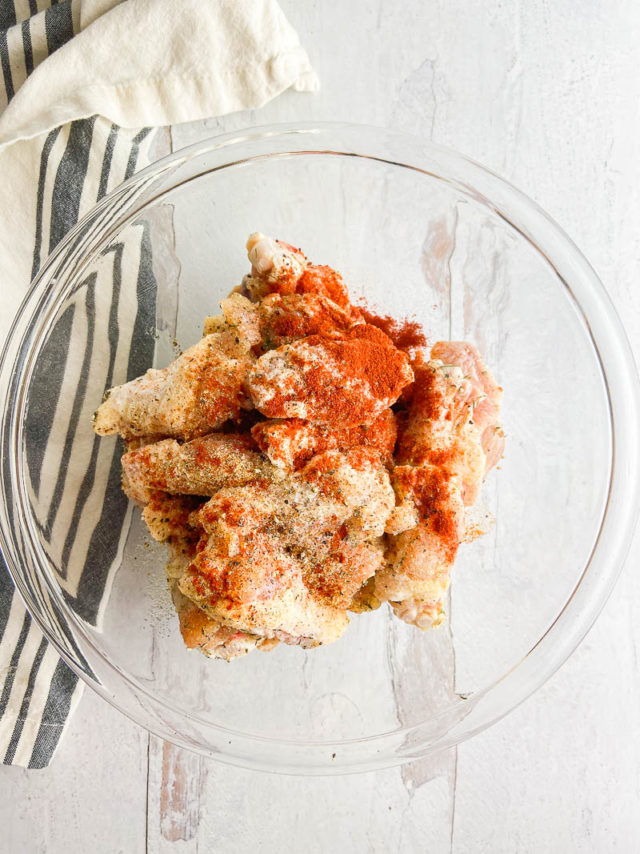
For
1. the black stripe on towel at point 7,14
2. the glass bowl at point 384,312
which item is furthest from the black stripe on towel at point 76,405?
the black stripe on towel at point 7,14

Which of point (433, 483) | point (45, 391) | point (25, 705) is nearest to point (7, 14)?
point (45, 391)

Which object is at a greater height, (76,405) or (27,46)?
(27,46)

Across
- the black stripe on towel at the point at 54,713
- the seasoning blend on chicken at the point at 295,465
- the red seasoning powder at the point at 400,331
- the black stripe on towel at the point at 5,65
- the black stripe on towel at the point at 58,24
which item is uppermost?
the black stripe on towel at the point at 58,24

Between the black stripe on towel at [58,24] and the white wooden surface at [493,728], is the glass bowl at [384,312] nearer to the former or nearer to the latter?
the white wooden surface at [493,728]

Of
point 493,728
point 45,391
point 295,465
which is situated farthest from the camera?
point 493,728

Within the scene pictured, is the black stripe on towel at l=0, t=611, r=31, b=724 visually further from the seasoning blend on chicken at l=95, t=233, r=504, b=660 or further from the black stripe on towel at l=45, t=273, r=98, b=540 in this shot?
the seasoning blend on chicken at l=95, t=233, r=504, b=660

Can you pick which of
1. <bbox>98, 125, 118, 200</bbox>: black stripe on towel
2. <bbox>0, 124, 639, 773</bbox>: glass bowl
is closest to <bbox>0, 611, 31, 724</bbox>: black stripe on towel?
<bbox>0, 124, 639, 773</bbox>: glass bowl

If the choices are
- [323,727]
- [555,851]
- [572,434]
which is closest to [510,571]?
[572,434]

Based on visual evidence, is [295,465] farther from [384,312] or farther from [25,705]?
[25,705]

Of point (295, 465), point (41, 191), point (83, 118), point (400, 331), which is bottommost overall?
point (295, 465)
